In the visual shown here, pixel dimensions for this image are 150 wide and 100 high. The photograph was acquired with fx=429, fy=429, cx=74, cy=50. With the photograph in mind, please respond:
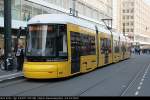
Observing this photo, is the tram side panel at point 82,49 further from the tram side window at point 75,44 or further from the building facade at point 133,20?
the building facade at point 133,20

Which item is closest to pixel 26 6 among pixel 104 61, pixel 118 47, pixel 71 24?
pixel 118 47

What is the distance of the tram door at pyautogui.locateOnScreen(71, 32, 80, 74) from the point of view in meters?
20.6

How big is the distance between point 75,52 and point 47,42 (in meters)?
2.57

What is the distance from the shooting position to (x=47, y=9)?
2126 inches

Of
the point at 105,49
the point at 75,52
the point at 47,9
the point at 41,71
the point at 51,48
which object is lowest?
the point at 41,71

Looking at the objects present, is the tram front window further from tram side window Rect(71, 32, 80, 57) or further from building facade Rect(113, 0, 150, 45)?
building facade Rect(113, 0, 150, 45)

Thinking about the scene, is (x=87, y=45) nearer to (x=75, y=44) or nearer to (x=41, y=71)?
(x=75, y=44)

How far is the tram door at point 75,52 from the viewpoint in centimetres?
2060


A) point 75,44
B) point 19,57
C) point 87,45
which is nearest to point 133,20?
point 87,45

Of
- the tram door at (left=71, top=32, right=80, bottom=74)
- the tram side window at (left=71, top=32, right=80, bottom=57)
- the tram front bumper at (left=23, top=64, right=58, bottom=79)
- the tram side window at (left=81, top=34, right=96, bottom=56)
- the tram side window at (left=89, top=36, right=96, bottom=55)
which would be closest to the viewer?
the tram front bumper at (left=23, top=64, right=58, bottom=79)

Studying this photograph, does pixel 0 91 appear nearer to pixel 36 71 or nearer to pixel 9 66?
pixel 36 71

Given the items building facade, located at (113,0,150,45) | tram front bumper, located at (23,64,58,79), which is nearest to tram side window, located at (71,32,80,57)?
tram front bumper, located at (23,64,58,79)

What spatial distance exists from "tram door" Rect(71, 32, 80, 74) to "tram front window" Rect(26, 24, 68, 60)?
1162 mm

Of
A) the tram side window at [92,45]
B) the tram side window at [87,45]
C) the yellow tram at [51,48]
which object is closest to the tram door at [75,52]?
the yellow tram at [51,48]
